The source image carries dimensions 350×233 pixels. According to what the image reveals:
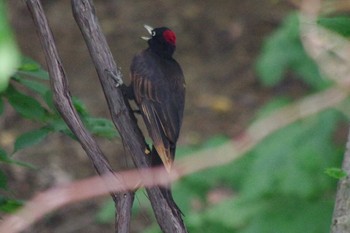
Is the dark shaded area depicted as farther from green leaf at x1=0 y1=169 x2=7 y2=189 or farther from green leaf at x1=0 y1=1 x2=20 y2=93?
green leaf at x1=0 y1=1 x2=20 y2=93

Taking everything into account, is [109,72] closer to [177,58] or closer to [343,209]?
[343,209]

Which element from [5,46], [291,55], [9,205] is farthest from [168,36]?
[5,46]

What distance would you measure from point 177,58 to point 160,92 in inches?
192

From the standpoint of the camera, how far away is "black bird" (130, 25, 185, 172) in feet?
10.0

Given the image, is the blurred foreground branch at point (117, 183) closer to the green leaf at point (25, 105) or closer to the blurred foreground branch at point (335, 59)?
the blurred foreground branch at point (335, 59)

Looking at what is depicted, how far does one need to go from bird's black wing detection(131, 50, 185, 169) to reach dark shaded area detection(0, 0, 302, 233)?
136 inches

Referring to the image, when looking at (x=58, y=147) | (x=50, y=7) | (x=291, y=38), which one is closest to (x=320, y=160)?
(x=291, y=38)

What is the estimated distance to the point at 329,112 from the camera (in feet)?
16.3

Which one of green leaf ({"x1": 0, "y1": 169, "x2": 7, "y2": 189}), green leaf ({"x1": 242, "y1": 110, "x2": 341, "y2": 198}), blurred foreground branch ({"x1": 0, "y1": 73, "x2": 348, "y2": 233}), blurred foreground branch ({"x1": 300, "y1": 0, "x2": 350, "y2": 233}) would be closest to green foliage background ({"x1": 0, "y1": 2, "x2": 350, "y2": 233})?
green leaf ({"x1": 242, "y1": 110, "x2": 341, "y2": 198})

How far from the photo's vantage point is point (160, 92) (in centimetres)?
327

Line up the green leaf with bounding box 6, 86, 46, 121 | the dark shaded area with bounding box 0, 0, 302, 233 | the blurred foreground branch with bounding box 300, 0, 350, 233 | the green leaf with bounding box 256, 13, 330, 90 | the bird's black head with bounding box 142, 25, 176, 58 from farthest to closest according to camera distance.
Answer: the dark shaded area with bounding box 0, 0, 302, 233 → the green leaf with bounding box 256, 13, 330, 90 → the bird's black head with bounding box 142, 25, 176, 58 → the green leaf with bounding box 6, 86, 46, 121 → the blurred foreground branch with bounding box 300, 0, 350, 233

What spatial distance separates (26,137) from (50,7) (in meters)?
6.13

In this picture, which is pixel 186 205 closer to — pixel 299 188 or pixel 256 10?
pixel 299 188

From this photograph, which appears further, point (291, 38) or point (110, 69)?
point (291, 38)
